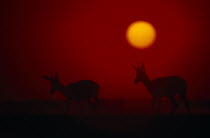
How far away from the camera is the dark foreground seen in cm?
161

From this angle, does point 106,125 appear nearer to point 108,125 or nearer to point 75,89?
point 108,125

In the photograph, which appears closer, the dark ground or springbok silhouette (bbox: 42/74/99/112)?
the dark ground

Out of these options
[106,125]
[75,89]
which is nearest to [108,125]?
[106,125]

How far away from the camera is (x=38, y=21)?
325 centimetres

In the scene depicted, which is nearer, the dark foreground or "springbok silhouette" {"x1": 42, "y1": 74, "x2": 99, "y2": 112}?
the dark foreground

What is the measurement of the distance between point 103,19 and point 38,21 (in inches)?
25.1

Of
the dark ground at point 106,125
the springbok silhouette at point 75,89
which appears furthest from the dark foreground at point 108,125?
the springbok silhouette at point 75,89

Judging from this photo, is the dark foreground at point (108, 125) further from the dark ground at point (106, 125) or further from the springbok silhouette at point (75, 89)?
the springbok silhouette at point (75, 89)

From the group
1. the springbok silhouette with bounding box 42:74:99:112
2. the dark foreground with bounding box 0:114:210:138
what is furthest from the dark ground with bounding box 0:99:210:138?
the springbok silhouette with bounding box 42:74:99:112

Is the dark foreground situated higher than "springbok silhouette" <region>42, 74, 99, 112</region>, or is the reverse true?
"springbok silhouette" <region>42, 74, 99, 112</region>

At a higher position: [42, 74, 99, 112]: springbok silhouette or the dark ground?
[42, 74, 99, 112]: springbok silhouette

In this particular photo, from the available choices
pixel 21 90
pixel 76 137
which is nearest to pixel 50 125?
pixel 76 137

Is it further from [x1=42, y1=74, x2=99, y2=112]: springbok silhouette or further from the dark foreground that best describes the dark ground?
[x1=42, y1=74, x2=99, y2=112]: springbok silhouette

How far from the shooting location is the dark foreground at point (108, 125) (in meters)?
1.61
